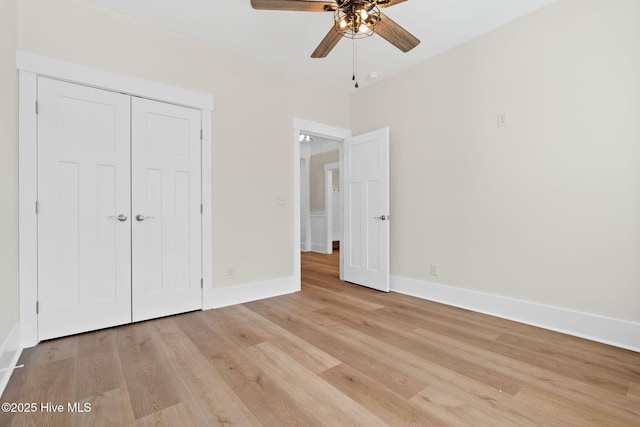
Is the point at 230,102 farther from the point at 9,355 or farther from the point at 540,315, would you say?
the point at 540,315

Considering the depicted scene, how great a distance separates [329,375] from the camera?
A: 1783mm

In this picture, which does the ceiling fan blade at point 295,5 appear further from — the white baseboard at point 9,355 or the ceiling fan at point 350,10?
the white baseboard at point 9,355

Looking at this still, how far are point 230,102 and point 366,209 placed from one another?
2.00 m

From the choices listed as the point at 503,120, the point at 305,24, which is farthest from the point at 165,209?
the point at 503,120

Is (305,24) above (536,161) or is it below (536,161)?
above

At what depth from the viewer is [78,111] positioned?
239 cm

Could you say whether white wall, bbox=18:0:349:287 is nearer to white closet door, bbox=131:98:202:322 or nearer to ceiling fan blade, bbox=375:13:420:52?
white closet door, bbox=131:98:202:322

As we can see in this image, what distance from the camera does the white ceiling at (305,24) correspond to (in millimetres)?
2482

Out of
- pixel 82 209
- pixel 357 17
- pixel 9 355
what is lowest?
pixel 9 355

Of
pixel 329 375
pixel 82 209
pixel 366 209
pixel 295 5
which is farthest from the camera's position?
pixel 366 209

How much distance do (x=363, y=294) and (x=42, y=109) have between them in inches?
132

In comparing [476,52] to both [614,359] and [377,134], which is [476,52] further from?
[614,359]

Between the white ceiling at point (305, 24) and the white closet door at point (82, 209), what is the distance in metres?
0.86

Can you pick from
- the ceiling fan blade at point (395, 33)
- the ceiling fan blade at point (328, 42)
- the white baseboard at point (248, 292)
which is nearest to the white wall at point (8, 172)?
the white baseboard at point (248, 292)
